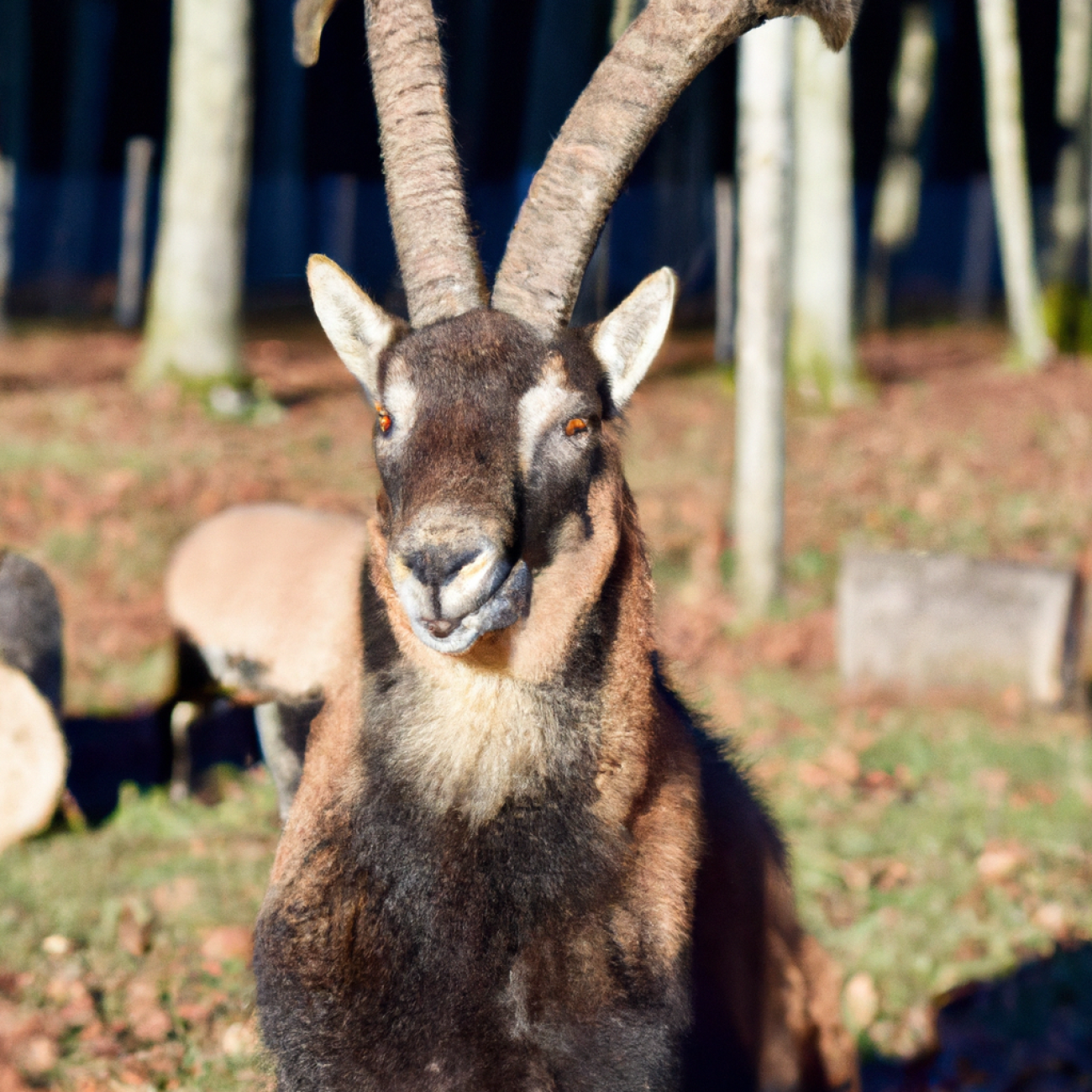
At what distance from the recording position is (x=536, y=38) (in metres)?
21.3

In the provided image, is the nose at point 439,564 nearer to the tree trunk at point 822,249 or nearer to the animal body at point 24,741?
the animal body at point 24,741

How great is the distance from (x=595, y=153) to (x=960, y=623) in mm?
5453

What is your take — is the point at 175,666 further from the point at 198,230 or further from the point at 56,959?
the point at 198,230

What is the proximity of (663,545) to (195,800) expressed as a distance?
15.2ft

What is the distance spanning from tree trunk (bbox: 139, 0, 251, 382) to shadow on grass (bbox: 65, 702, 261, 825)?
5.19m

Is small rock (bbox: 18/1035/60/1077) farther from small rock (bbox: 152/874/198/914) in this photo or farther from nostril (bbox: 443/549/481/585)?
nostril (bbox: 443/549/481/585)

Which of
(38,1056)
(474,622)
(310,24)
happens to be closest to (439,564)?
(474,622)

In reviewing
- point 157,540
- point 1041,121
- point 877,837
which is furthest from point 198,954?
point 1041,121

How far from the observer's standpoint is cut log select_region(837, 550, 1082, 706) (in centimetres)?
786

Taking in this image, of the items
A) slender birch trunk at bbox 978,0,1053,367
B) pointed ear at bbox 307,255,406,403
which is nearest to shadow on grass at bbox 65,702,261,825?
pointed ear at bbox 307,255,406,403

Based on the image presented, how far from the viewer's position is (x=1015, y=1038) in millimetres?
5137

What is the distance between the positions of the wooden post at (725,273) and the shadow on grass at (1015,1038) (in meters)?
10.6

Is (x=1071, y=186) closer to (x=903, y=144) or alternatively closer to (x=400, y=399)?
(x=903, y=144)

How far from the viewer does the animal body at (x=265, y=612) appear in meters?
4.78
